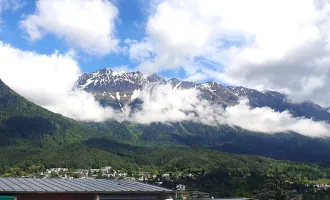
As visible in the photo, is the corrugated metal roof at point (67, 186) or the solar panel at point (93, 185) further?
the solar panel at point (93, 185)

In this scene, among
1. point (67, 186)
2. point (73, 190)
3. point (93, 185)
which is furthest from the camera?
point (93, 185)

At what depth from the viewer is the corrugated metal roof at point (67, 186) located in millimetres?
21828

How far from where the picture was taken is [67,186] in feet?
78.0

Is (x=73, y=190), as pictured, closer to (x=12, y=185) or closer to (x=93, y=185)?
(x=93, y=185)

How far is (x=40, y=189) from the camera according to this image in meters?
22.0

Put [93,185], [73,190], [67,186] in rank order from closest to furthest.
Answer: [73,190], [67,186], [93,185]

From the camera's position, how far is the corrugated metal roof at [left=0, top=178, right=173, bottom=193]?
2183cm

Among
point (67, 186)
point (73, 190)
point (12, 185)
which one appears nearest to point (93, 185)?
point (67, 186)

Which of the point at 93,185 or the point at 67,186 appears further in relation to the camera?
the point at 93,185

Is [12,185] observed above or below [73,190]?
above

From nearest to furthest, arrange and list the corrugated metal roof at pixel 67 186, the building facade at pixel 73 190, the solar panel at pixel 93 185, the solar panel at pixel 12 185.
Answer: the solar panel at pixel 12 185 < the building facade at pixel 73 190 < the corrugated metal roof at pixel 67 186 < the solar panel at pixel 93 185

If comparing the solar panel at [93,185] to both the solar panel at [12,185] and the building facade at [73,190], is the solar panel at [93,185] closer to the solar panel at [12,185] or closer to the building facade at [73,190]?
the building facade at [73,190]

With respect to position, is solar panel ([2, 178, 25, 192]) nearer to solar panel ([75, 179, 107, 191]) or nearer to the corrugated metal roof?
the corrugated metal roof

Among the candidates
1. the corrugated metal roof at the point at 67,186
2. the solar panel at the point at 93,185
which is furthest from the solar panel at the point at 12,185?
the solar panel at the point at 93,185
